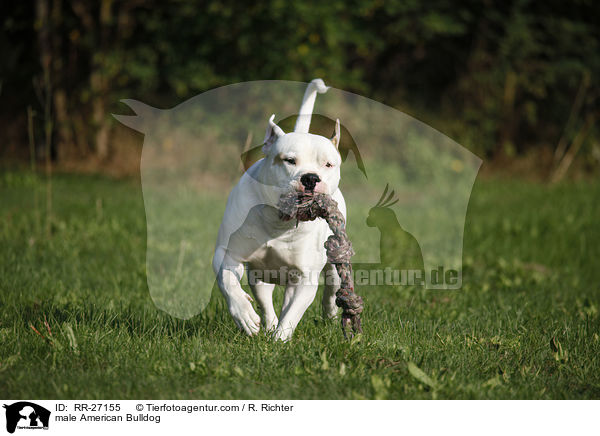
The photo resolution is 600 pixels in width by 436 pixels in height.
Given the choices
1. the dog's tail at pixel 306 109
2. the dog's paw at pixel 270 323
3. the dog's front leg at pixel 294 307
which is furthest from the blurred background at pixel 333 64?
the dog's front leg at pixel 294 307

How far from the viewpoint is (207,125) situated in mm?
10633

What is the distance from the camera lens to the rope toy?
3291 millimetres

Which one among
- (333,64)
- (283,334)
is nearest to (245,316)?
(283,334)

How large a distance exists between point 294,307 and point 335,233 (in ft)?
1.55

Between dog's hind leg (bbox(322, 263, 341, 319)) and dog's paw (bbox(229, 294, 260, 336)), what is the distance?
0.70 meters

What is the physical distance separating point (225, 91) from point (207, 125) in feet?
5.15

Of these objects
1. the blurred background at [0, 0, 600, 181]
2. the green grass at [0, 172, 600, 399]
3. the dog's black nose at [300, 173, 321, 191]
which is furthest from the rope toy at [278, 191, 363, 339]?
the blurred background at [0, 0, 600, 181]

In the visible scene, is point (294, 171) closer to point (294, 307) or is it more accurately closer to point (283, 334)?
point (294, 307)

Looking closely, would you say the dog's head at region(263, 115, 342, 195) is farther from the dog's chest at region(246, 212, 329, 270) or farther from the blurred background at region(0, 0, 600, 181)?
the blurred background at region(0, 0, 600, 181)

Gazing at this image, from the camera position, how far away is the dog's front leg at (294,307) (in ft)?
11.2

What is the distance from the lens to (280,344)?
3.27m

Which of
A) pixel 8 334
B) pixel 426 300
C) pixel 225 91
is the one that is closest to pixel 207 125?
pixel 225 91
